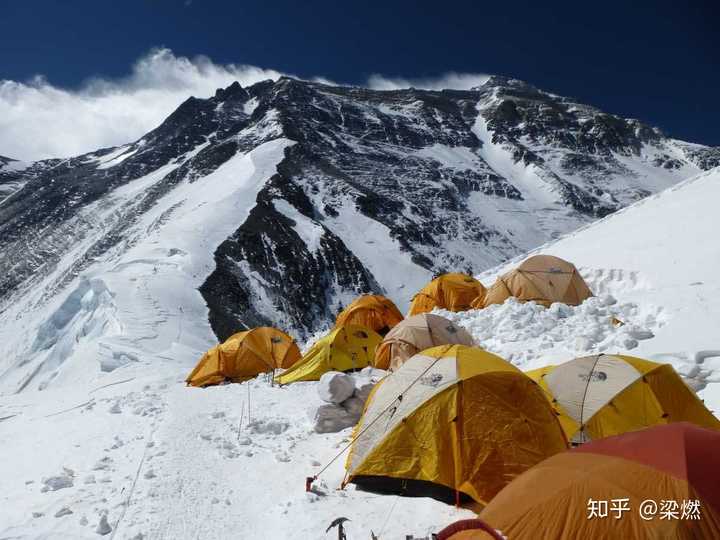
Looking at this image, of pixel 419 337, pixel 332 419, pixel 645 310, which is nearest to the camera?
pixel 332 419

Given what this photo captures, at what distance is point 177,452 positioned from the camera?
834 centimetres

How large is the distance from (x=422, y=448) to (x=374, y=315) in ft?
48.7

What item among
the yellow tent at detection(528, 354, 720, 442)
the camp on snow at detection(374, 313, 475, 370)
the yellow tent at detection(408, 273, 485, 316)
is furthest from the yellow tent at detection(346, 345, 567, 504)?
the yellow tent at detection(408, 273, 485, 316)

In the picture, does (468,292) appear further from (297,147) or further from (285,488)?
(297,147)

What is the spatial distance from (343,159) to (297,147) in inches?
718

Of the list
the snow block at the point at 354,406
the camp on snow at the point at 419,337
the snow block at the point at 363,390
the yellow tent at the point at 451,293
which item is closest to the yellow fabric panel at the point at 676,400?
the snow block at the point at 363,390

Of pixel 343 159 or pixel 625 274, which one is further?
pixel 343 159

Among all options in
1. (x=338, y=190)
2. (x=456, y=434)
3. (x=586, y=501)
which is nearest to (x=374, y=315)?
(x=456, y=434)

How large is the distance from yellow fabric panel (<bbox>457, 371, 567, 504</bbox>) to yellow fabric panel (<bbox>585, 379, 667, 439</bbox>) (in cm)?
98

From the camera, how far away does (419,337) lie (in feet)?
42.2

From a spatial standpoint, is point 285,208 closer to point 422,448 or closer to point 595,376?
point 595,376

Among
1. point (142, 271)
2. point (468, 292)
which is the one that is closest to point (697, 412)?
point (468, 292)

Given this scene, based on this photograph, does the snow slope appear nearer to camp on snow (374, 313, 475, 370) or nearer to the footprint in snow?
camp on snow (374, 313, 475, 370)

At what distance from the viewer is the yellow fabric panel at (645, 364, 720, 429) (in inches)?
285
